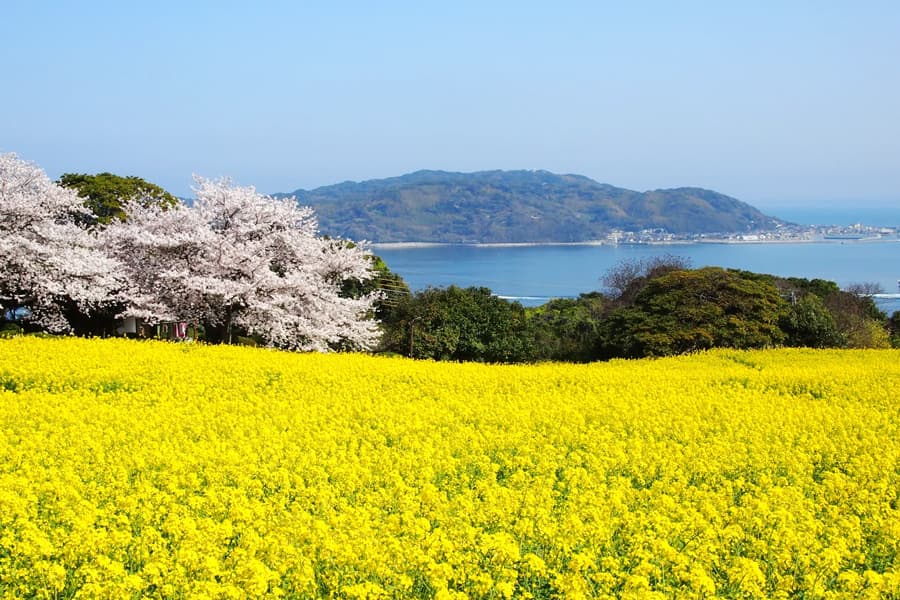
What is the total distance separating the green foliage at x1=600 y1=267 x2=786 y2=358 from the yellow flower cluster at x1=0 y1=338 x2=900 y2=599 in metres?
12.5

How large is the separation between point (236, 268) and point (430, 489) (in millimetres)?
20040

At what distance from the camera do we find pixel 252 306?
26188 millimetres

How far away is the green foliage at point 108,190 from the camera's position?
38.0 meters

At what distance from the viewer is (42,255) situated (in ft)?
80.1

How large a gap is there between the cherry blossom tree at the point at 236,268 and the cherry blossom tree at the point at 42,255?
Answer: 4.27 ft

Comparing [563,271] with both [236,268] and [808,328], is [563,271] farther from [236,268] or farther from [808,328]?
[236,268]

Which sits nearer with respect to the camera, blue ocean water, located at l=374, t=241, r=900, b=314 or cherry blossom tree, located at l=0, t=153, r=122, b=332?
cherry blossom tree, located at l=0, t=153, r=122, b=332

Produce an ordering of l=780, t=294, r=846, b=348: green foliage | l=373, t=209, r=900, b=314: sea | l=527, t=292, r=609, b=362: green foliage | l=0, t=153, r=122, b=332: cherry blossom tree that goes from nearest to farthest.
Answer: l=0, t=153, r=122, b=332: cherry blossom tree, l=780, t=294, r=846, b=348: green foliage, l=527, t=292, r=609, b=362: green foliage, l=373, t=209, r=900, b=314: sea

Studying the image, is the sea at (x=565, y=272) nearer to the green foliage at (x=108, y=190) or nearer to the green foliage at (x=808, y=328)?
the green foliage at (x=108, y=190)

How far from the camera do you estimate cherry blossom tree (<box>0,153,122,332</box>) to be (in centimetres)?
2412

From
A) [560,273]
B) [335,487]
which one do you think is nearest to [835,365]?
[335,487]

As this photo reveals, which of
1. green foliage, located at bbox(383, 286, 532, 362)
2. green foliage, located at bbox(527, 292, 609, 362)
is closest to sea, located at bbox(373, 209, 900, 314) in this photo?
green foliage, located at bbox(527, 292, 609, 362)

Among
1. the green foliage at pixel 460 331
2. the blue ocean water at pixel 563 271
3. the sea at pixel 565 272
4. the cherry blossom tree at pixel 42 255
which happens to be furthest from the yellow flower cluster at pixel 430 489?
the blue ocean water at pixel 563 271

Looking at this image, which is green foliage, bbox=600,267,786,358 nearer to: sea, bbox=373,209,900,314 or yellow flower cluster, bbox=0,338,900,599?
yellow flower cluster, bbox=0,338,900,599
